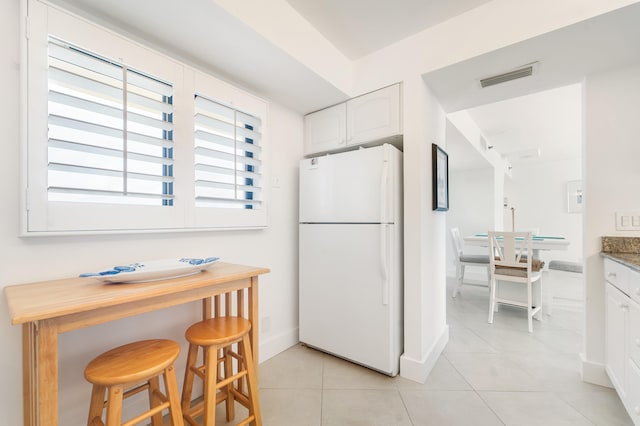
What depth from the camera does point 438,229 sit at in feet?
7.91

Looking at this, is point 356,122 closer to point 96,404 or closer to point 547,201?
point 96,404

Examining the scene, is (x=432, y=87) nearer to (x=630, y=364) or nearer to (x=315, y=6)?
(x=315, y=6)

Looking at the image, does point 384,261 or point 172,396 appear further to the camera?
point 384,261

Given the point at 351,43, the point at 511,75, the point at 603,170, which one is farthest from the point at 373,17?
the point at 603,170

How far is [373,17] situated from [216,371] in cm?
235

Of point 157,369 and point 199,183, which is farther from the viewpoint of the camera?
point 199,183

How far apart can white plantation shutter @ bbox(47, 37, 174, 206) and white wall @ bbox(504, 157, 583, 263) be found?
25.1ft

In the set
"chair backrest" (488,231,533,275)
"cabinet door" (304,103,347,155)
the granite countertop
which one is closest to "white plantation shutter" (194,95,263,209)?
"cabinet door" (304,103,347,155)

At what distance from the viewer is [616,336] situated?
1598 mm

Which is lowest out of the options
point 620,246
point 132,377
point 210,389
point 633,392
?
point 633,392

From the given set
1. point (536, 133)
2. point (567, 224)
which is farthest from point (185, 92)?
point (567, 224)

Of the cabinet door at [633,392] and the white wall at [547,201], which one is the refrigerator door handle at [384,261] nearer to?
the cabinet door at [633,392]

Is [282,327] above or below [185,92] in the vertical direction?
below

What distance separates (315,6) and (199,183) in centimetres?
137
